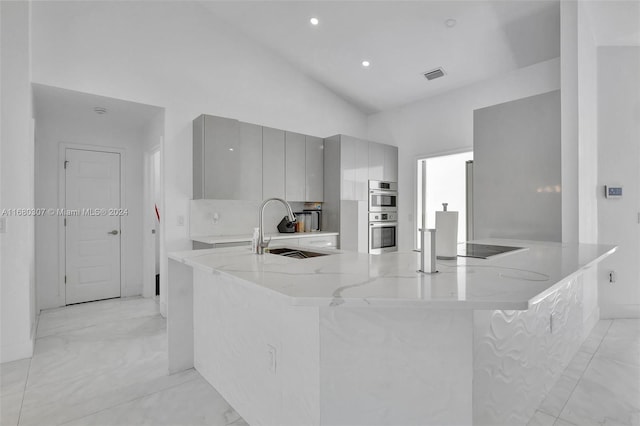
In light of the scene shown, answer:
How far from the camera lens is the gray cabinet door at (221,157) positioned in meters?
3.54

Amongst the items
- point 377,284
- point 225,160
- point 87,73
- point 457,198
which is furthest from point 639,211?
point 87,73

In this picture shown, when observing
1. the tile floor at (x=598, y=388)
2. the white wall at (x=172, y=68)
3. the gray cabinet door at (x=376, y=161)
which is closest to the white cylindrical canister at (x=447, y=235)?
the tile floor at (x=598, y=388)

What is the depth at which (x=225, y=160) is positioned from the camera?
3.65 meters

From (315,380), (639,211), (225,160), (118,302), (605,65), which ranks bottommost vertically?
(118,302)

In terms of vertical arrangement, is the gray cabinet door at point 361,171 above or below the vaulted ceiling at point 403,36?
below

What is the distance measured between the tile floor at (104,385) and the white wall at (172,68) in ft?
2.82

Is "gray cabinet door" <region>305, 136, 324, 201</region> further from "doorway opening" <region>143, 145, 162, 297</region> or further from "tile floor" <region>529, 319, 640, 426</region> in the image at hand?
"tile floor" <region>529, 319, 640, 426</region>

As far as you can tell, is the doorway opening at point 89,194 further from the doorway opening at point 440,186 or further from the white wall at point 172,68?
the doorway opening at point 440,186

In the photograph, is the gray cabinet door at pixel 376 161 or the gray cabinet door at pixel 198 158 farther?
the gray cabinet door at pixel 376 161

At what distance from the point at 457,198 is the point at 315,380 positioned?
4434mm

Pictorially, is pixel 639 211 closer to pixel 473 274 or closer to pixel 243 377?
pixel 473 274

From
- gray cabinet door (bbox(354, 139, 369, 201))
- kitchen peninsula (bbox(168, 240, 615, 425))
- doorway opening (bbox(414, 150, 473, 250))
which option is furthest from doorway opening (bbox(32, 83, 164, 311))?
doorway opening (bbox(414, 150, 473, 250))

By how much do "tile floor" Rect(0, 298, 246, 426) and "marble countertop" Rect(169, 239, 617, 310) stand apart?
2.87 ft

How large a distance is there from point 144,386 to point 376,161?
3966mm
